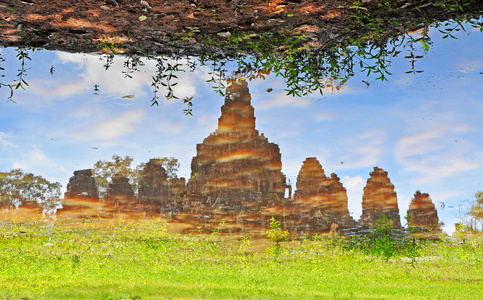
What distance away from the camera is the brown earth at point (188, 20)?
4.84 m

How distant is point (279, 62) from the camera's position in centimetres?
650

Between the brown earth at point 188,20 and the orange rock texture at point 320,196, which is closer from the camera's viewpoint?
the brown earth at point 188,20

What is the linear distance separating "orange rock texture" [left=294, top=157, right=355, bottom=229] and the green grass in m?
11.7

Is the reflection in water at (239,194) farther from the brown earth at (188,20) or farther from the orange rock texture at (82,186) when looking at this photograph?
the brown earth at (188,20)

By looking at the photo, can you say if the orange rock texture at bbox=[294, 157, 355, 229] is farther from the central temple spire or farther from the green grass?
the green grass

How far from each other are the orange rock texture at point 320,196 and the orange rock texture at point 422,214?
631 cm

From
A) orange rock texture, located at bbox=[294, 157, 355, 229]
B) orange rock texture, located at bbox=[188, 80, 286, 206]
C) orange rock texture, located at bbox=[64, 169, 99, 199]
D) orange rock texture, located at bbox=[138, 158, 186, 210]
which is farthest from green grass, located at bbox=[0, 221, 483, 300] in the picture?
orange rock texture, located at bbox=[188, 80, 286, 206]

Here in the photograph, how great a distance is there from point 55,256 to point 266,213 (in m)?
23.3

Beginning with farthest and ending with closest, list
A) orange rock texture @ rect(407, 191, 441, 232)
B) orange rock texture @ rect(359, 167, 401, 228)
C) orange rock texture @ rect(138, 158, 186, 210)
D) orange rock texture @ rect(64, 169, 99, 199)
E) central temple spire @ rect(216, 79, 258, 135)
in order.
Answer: central temple spire @ rect(216, 79, 258, 135) → orange rock texture @ rect(359, 167, 401, 228) → orange rock texture @ rect(64, 169, 99, 199) → orange rock texture @ rect(138, 158, 186, 210) → orange rock texture @ rect(407, 191, 441, 232)

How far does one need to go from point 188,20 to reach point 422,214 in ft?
136

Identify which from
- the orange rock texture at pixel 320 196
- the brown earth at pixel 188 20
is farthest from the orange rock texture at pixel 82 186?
the brown earth at pixel 188 20

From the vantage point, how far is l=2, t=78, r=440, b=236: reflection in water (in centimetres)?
3738

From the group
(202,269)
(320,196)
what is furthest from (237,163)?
(202,269)

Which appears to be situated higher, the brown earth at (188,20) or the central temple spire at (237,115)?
the central temple spire at (237,115)
